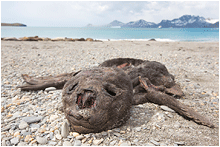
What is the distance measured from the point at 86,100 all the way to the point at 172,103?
7.67ft

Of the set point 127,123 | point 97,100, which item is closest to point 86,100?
point 97,100

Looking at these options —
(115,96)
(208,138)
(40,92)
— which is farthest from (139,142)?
(40,92)

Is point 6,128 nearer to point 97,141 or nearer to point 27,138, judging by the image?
point 27,138

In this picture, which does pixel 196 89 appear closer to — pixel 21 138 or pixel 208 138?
pixel 208 138

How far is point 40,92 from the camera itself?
4988 millimetres

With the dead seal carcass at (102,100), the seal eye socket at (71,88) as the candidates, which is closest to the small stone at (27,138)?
A: the dead seal carcass at (102,100)

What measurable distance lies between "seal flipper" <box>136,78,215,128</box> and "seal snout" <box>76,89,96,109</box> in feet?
5.78

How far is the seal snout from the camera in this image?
2.59 metres

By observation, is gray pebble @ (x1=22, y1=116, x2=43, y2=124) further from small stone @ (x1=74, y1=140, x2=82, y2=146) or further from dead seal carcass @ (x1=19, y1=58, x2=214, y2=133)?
small stone @ (x1=74, y1=140, x2=82, y2=146)

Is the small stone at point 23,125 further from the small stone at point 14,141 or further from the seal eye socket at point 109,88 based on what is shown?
the seal eye socket at point 109,88

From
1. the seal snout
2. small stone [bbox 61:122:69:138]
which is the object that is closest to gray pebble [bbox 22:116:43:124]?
small stone [bbox 61:122:69:138]

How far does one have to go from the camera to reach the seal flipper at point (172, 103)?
348 cm

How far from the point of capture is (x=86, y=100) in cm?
259

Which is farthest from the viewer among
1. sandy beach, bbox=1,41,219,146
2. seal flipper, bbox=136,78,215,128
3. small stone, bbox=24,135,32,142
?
seal flipper, bbox=136,78,215,128
